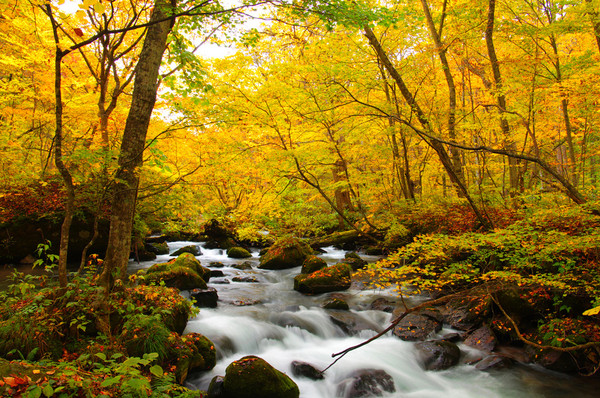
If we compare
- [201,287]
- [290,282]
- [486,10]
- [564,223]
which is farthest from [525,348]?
[486,10]

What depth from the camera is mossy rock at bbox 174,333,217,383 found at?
14.2ft

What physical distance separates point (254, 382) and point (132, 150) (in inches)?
141

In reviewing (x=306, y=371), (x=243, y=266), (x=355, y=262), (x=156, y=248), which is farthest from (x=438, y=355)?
(x=156, y=248)

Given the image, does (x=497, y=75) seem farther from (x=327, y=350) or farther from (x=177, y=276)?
(x=177, y=276)

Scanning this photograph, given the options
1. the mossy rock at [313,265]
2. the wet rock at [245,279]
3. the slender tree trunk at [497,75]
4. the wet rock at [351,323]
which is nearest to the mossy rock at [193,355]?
the wet rock at [351,323]

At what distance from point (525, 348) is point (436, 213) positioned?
4748mm

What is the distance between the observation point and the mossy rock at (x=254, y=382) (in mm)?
4180

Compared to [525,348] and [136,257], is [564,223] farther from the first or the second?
[136,257]

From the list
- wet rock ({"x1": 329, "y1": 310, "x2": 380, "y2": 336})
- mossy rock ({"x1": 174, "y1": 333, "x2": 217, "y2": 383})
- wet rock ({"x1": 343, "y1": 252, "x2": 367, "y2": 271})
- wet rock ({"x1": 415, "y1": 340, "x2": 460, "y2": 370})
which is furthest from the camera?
wet rock ({"x1": 343, "y1": 252, "x2": 367, "y2": 271})

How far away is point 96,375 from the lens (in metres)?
2.95

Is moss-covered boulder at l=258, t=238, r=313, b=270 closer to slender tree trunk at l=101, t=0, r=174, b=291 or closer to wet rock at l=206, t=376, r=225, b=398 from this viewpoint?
wet rock at l=206, t=376, r=225, b=398

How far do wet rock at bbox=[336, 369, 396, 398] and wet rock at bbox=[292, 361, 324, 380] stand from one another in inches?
15.7

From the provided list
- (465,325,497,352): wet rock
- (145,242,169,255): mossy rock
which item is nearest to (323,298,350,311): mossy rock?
(465,325,497,352): wet rock

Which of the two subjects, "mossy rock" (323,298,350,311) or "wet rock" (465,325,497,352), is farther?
"mossy rock" (323,298,350,311)
